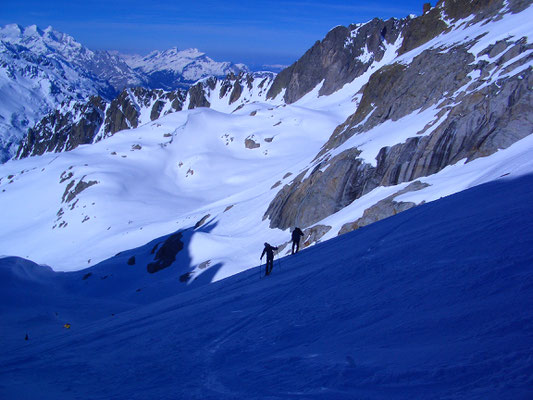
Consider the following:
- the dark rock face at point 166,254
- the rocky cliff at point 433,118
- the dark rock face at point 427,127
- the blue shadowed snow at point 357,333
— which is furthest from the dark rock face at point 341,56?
the blue shadowed snow at point 357,333

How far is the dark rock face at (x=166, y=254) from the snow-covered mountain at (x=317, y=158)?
0.89m

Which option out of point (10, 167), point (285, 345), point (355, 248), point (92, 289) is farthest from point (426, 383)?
point (10, 167)

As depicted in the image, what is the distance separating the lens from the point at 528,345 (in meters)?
4.73

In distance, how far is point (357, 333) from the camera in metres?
6.91

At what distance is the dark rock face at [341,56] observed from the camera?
402 ft

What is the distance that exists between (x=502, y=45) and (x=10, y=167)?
127177 mm

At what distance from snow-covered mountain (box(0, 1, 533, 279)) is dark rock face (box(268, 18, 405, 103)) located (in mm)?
488

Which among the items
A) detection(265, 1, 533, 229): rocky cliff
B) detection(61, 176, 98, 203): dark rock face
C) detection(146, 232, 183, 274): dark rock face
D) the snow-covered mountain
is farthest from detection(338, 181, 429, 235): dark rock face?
detection(61, 176, 98, 203): dark rock face

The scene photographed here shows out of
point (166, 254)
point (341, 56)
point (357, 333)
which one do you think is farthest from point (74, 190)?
point (341, 56)

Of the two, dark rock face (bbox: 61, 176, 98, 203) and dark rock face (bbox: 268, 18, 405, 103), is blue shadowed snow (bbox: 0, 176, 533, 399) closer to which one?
dark rock face (bbox: 61, 176, 98, 203)

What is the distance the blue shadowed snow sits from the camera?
509 centimetres

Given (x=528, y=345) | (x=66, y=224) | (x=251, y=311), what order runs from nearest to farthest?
(x=528, y=345) < (x=251, y=311) < (x=66, y=224)

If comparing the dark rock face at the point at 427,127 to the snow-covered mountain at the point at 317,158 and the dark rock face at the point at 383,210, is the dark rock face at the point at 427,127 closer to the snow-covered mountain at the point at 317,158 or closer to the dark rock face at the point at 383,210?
the snow-covered mountain at the point at 317,158

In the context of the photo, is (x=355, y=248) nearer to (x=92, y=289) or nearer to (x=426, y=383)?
(x=426, y=383)
